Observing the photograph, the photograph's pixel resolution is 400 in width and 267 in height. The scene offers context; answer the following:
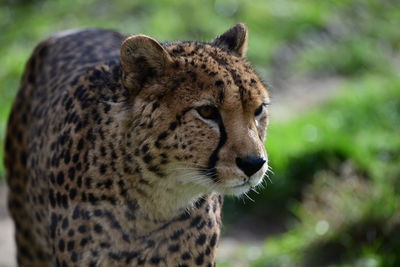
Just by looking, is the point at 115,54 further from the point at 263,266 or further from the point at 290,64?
the point at 290,64

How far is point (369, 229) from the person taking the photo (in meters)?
4.91

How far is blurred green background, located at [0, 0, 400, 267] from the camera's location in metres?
5.00

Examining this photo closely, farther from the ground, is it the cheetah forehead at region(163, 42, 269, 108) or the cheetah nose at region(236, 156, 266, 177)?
the cheetah forehead at region(163, 42, 269, 108)

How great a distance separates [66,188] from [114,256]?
0.34 metres

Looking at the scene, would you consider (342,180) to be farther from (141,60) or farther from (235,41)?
(141,60)

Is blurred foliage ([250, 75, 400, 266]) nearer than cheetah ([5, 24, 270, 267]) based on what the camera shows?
No

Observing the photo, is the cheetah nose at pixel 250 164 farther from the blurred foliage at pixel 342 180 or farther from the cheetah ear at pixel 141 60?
the blurred foliage at pixel 342 180

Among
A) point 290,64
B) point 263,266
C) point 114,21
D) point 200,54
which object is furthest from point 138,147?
point 114,21

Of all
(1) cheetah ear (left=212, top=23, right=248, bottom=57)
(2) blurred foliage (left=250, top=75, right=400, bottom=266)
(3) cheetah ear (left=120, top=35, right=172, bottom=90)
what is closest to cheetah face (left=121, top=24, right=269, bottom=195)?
(3) cheetah ear (left=120, top=35, right=172, bottom=90)

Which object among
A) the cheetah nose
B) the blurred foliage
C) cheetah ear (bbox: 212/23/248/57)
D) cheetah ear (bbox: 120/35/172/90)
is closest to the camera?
the cheetah nose

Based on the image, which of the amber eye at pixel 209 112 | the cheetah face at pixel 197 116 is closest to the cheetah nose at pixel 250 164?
the cheetah face at pixel 197 116

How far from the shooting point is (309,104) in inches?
281

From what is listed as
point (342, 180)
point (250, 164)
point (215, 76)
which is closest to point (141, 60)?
point (215, 76)

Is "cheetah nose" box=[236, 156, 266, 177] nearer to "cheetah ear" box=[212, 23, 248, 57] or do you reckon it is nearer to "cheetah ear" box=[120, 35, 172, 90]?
"cheetah ear" box=[120, 35, 172, 90]
